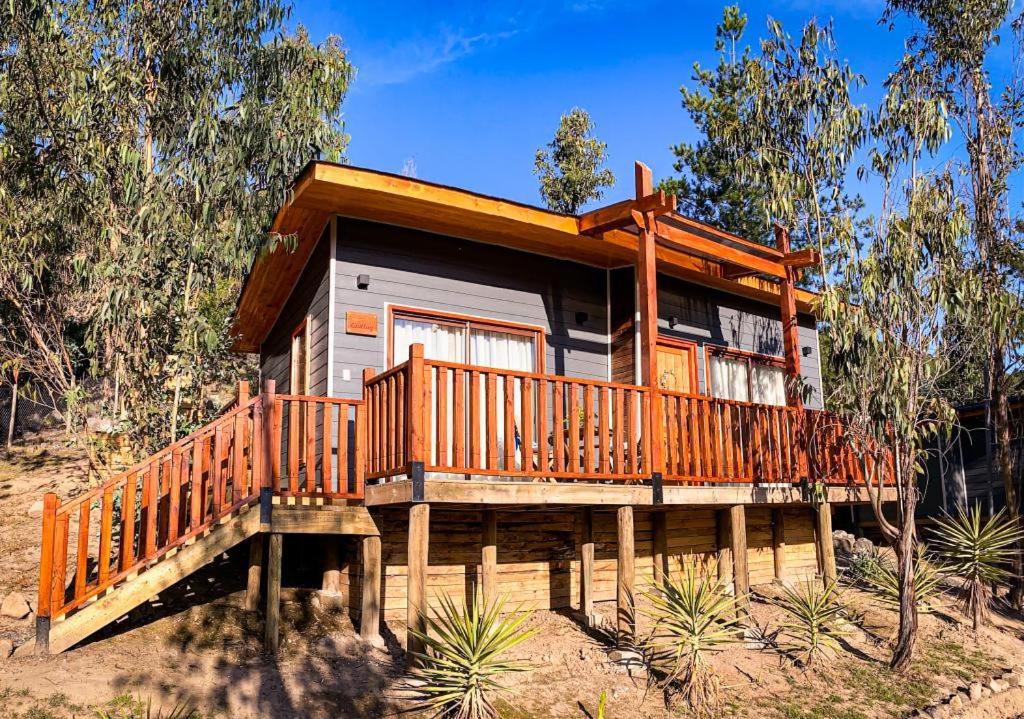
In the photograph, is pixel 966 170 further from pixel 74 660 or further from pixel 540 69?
pixel 540 69

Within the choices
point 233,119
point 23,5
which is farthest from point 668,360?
point 23,5

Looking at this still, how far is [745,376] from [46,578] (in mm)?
9520

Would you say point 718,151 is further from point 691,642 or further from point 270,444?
point 270,444

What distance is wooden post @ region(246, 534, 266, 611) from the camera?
814cm

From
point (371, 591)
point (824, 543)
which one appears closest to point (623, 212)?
point (371, 591)

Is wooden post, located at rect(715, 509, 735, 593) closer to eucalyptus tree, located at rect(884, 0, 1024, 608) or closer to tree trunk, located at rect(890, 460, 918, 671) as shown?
tree trunk, located at rect(890, 460, 918, 671)

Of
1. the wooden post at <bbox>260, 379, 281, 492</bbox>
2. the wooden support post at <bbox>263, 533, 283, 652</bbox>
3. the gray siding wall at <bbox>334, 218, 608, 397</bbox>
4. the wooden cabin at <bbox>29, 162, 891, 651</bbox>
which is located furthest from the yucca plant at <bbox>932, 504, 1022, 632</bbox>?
the wooden post at <bbox>260, 379, 281, 492</bbox>

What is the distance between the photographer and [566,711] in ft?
22.1

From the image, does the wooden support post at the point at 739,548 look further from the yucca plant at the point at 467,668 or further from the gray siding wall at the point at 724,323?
the yucca plant at the point at 467,668

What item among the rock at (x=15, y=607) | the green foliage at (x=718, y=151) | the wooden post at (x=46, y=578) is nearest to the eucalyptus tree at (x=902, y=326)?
the wooden post at (x=46, y=578)

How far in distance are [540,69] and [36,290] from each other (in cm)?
3290

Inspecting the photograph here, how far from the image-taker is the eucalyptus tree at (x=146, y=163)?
35.6 feet

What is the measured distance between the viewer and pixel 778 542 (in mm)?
11398

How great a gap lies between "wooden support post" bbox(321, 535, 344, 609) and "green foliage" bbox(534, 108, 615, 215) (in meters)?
19.9
